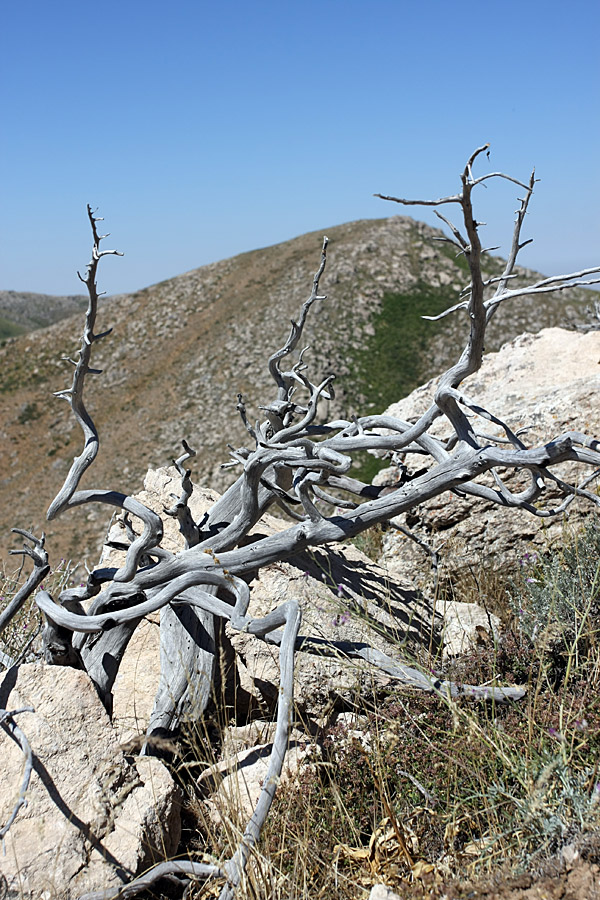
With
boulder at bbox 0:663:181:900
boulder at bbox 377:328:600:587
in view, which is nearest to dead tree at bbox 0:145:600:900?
boulder at bbox 0:663:181:900

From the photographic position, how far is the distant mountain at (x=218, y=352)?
2730 cm

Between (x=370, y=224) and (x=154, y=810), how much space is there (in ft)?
137

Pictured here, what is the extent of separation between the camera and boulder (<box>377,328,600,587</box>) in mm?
6762

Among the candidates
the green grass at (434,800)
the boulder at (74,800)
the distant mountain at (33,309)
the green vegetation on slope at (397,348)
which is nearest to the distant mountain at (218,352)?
the green vegetation on slope at (397,348)

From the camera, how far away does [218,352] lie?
3241 centimetres

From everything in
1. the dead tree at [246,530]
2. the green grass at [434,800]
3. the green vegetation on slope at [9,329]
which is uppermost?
the green vegetation on slope at [9,329]

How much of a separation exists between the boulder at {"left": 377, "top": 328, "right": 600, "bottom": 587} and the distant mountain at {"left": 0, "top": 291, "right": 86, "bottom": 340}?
4277 inches

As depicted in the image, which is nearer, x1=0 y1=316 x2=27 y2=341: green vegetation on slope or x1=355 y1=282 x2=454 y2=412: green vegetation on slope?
x1=355 y1=282 x2=454 y2=412: green vegetation on slope

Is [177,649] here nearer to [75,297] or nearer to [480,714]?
[480,714]

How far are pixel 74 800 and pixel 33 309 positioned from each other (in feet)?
435

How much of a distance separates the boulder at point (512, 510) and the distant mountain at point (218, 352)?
53.1 ft

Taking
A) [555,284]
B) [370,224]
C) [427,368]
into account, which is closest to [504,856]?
[555,284]

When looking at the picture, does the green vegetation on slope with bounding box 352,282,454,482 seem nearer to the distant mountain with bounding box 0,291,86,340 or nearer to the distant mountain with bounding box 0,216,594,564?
the distant mountain with bounding box 0,216,594,564

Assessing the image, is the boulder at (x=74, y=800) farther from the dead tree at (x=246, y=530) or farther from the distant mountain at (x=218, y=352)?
the distant mountain at (x=218, y=352)
